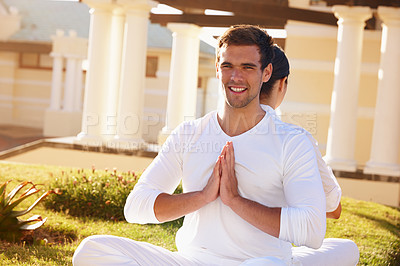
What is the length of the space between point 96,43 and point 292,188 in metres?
10.3

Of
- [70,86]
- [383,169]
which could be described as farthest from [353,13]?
[70,86]

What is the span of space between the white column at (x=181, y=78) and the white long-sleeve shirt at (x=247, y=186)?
428 inches

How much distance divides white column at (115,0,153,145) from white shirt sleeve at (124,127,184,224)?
30.1 ft

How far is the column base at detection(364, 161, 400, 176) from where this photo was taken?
34.8 ft

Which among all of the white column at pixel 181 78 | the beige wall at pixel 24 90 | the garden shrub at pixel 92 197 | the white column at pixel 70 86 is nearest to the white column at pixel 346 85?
the white column at pixel 181 78

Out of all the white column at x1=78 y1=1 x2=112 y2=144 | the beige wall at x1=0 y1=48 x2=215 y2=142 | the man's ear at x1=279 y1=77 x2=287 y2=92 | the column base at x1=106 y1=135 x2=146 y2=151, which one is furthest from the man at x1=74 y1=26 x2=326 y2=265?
the beige wall at x1=0 y1=48 x2=215 y2=142

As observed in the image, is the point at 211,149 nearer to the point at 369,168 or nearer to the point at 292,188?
the point at 292,188

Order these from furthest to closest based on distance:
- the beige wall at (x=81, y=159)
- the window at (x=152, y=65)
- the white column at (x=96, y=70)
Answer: the window at (x=152, y=65)
the white column at (x=96, y=70)
the beige wall at (x=81, y=159)

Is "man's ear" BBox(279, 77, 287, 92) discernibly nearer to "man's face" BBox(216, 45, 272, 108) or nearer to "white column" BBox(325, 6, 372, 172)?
"man's face" BBox(216, 45, 272, 108)

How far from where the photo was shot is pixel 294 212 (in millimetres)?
2686

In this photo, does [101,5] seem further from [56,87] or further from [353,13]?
[56,87]

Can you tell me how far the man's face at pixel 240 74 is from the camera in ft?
9.56

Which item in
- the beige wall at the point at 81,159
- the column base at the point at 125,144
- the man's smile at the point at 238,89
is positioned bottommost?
the beige wall at the point at 81,159

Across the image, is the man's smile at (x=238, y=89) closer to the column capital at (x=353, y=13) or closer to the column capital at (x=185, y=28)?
the column capital at (x=353, y=13)
